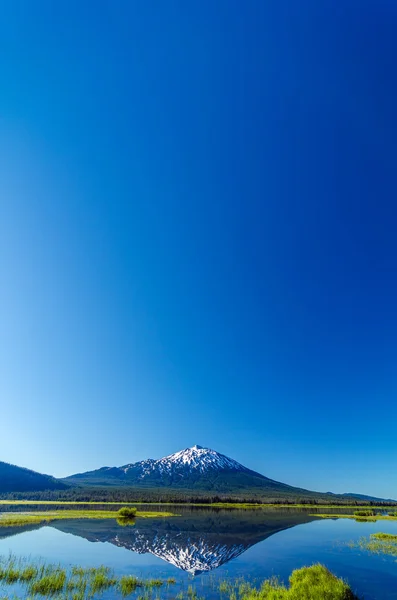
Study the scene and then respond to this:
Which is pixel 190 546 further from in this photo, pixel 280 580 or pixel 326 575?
pixel 326 575

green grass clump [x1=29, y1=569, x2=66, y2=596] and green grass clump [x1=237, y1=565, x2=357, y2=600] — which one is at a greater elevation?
green grass clump [x1=237, y1=565, x2=357, y2=600]

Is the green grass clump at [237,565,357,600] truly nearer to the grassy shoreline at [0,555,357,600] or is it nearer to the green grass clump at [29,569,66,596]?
the grassy shoreline at [0,555,357,600]

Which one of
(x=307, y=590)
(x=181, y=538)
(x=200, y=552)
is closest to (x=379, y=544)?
(x=200, y=552)

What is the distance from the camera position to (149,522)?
65.1 meters

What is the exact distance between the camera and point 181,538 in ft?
156

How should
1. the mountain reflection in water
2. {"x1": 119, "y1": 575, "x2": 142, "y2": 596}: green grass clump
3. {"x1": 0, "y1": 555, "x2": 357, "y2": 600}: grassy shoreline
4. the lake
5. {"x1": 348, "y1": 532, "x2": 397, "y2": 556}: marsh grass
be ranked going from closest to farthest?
1. {"x1": 0, "y1": 555, "x2": 357, "y2": 600}: grassy shoreline
2. {"x1": 119, "y1": 575, "x2": 142, "y2": 596}: green grass clump
3. the lake
4. the mountain reflection in water
5. {"x1": 348, "y1": 532, "x2": 397, "y2": 556}: marsh grass

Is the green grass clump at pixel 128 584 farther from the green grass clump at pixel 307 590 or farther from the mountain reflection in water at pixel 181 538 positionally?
the green grass clump at pixel 307 590

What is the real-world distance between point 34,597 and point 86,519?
171ft

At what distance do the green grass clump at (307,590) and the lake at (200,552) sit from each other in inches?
106

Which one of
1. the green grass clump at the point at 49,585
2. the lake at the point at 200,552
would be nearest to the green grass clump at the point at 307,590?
the lake at the point at 200,552

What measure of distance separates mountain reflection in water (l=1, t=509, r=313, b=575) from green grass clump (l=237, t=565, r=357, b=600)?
29.7ft

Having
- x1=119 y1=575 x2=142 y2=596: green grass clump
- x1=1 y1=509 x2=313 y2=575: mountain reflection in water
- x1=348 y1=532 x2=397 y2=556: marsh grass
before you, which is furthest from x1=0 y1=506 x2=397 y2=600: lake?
x1=348 y1=532 x2=397 y2=556: marsh grass

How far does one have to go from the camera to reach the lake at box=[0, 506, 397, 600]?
28.6m

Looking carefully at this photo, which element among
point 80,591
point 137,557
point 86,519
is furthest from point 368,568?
point 86,519
